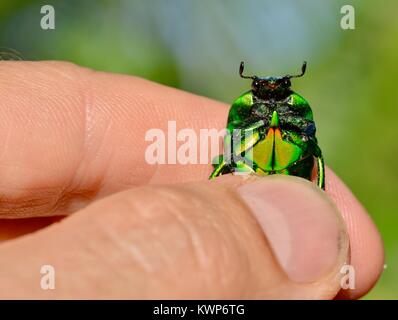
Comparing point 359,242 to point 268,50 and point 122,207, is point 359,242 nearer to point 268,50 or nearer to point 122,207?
point 122,207

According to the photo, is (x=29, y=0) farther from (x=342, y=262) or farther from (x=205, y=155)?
(x=342, y=262)

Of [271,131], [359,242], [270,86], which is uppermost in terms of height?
[270,86]

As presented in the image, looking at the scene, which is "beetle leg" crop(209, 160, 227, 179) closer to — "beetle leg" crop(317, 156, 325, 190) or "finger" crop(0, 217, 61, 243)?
"beetle leg" crop(317, 156, 325, 190)

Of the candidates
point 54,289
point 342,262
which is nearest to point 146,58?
point 342,262

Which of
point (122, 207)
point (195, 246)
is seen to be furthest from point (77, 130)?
point (195, 246)

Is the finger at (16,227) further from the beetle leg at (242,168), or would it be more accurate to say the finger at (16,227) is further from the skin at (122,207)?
the beetle leg at (242,168)

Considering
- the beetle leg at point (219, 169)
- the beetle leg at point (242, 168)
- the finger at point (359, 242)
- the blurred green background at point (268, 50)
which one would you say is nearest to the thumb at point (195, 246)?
the beetle leg at point (242, 168)
